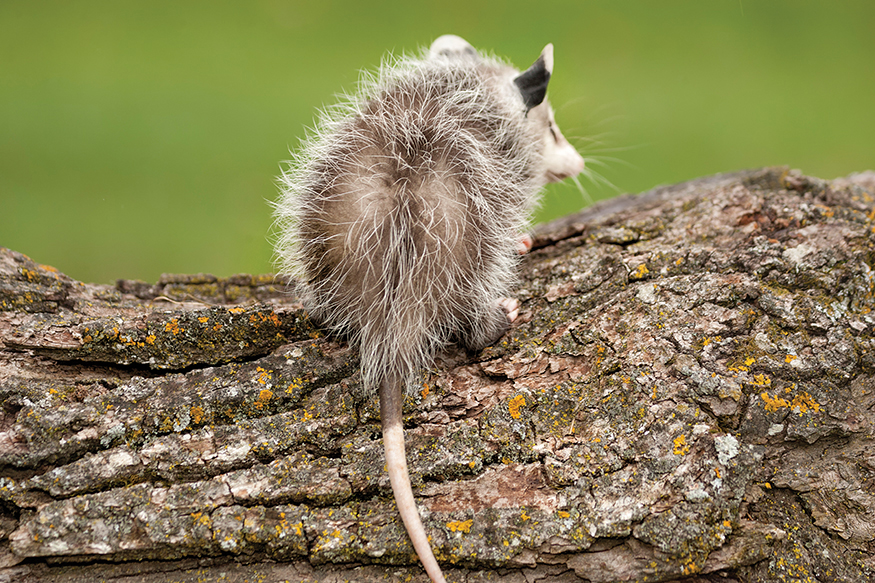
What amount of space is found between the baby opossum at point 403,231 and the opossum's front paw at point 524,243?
4 cm

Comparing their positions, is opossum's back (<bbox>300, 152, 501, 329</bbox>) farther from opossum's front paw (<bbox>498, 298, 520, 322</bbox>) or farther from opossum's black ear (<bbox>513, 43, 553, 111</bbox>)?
opossum's black ear (<bbox>513, 43, 553, 111</bbox>)

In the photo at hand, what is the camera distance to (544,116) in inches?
114

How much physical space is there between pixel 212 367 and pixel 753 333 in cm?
162

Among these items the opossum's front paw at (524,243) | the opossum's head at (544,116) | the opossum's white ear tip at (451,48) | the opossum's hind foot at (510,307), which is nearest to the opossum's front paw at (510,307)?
the opossum's hind foot at (510,307)

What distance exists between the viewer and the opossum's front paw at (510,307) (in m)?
1.96

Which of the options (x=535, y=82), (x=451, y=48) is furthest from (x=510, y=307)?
(x=451, y=48)

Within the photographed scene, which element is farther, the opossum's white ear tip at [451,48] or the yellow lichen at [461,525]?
the opossum's white ear tip at [451,48]

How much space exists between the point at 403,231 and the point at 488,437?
0.66m

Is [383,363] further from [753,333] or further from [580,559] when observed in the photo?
[753,333]

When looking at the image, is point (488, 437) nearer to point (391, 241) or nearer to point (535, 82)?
point (391, 241)

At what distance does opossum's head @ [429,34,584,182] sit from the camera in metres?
2.66

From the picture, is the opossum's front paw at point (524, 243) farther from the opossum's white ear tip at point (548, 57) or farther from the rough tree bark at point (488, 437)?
the opossum's white ear tip at point (548, 57)

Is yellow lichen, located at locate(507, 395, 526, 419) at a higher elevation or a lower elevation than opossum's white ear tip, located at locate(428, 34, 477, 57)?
lower

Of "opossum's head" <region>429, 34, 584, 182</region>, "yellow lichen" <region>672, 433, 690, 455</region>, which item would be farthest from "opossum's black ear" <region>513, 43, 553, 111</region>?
"yellow lichen" <region>672, 433, 690, 455</region>
